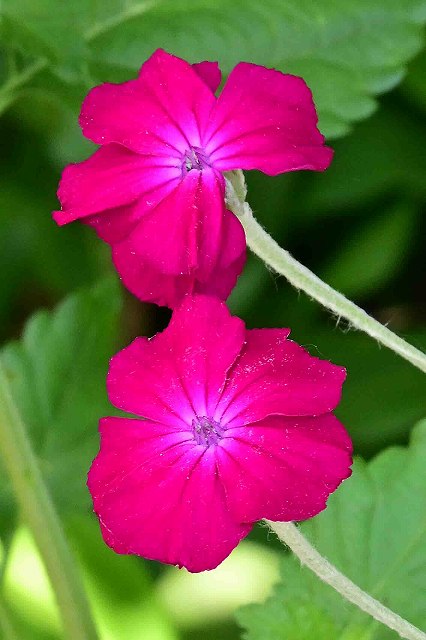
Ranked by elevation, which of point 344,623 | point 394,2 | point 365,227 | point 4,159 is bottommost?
point 344,623

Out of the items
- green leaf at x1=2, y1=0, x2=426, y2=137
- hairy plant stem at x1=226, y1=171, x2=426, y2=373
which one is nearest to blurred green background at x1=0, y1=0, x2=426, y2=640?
green leaf at x1=2, y1=0, x2=426, y2=137

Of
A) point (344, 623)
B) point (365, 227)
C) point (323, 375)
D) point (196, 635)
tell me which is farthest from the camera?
point (365, 227)

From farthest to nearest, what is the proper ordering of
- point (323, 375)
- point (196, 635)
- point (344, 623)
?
point (196, 635) → point (344, 623) → point (323, 375)

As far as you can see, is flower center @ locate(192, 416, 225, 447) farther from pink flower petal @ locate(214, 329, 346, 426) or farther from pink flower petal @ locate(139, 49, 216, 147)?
pink flower petal @ locate(139, 49, 216, 147)

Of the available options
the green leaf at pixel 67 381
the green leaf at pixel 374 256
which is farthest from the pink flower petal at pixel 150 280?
the green leaf at pixel 374 256

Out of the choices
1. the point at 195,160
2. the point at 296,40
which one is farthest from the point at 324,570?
the point at 296,40

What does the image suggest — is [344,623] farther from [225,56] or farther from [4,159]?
[4,159]

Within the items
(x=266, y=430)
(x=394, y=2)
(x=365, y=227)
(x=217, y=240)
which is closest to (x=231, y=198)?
(x=217, y=240)
